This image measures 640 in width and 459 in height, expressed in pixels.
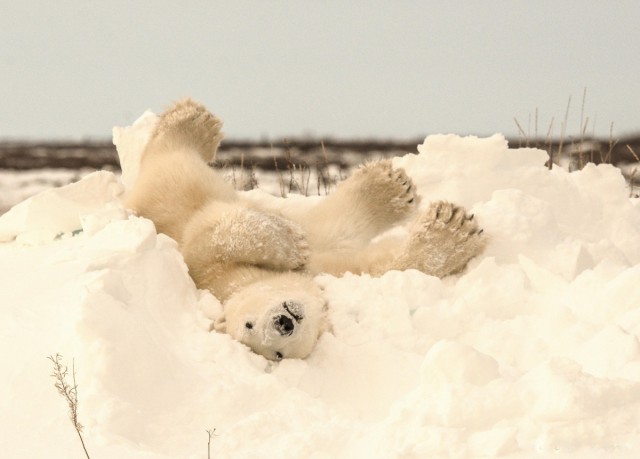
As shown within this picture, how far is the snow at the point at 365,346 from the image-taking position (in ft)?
7.93

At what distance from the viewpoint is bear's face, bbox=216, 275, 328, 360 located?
364 centimetres

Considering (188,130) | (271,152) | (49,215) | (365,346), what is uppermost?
(188,130)

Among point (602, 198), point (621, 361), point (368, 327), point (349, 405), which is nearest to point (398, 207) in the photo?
point (602, 198)

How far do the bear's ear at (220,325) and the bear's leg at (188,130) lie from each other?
1.84 m

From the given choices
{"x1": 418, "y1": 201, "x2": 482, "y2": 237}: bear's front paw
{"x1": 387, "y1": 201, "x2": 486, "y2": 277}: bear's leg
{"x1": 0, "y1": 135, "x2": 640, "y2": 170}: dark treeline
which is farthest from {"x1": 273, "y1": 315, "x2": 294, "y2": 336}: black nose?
{"x1": 0, "y1": 135, "x2": 640, "y2": 170}: dark treeline

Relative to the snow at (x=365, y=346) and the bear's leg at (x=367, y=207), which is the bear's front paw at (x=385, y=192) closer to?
the bear's leg at (x=367, y=207)

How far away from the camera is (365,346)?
3783mm

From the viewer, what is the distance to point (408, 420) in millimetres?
2484

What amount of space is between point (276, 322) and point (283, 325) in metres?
0.04

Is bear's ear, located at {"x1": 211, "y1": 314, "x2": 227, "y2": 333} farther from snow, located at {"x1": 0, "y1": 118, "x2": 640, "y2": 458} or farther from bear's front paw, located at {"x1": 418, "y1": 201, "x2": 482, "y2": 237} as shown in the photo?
bear's front paw, located at {"x1": 418, "y1": 201, "x2": 482, "y2": 237}

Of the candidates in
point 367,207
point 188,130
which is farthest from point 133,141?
point 367,207

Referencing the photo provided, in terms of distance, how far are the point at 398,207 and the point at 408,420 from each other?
9.93ft

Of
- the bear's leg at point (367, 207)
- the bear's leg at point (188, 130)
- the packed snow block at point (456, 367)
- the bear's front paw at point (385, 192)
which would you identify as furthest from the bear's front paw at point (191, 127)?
the packed snow block at point (456, 367)

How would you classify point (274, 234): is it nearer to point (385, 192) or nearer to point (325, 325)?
point (325, 325)
